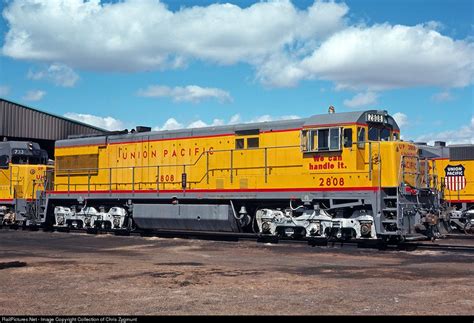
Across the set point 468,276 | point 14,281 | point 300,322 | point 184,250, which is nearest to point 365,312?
point 300,322

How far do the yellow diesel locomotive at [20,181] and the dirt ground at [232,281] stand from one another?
9.61 m

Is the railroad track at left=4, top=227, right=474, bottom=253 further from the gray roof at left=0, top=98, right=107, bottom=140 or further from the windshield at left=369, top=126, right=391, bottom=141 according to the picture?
the gray roof at left=0, top=98, right=107, bottom=140

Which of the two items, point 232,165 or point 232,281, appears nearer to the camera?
point 232,281

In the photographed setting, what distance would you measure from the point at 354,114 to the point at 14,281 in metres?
11.0

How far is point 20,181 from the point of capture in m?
27.7

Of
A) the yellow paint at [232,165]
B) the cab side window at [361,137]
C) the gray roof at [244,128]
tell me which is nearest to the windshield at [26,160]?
the gray roof at [244,128]

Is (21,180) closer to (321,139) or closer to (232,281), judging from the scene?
(321,139)

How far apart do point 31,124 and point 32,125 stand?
10 centimetres

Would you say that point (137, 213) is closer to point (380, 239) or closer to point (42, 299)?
point (380, 239)

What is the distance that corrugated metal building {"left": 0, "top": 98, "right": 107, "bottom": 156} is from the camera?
117ft

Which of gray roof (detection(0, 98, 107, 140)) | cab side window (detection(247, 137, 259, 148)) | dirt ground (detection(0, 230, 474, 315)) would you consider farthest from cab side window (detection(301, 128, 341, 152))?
gray roof (detection(0, 98, 107, 140))

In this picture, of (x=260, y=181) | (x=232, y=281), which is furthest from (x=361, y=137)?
(x=232, y=281)

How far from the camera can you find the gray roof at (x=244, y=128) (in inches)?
704

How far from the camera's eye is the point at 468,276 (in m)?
11.3
